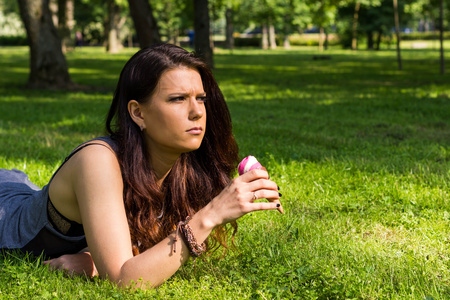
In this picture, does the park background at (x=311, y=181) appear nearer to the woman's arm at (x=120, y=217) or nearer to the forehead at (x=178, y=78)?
the woman's arm at (x=120, y=217)

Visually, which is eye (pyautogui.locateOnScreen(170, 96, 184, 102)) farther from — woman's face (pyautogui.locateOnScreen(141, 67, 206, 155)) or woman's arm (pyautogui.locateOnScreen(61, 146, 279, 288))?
woman's arm (pyautogui.locateOnScreen(61, 146, 279, 288))

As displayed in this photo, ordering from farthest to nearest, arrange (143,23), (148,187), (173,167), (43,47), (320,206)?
1. (143,23)
2. (43,47)
3. (320,206)
4. (173,167)
5. (148,187)

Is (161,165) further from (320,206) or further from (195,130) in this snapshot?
(320,206)

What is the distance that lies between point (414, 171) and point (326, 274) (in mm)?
2795

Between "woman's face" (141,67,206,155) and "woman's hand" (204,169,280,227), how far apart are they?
362mm

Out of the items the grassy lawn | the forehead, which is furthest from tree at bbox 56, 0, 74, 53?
the forehead

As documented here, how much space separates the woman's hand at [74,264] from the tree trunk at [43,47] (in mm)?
11775

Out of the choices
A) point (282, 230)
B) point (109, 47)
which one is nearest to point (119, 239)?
point (282, 230)

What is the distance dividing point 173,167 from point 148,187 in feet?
0.93

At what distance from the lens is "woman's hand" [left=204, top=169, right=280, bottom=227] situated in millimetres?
2602

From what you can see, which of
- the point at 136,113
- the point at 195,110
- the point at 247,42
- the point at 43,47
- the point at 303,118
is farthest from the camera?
the point at 247,42

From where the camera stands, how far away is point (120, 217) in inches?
107

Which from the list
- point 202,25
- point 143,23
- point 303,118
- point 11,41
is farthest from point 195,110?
point 11,41

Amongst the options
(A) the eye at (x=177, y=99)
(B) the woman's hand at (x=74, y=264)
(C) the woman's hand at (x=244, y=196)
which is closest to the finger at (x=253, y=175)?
(C) the woman's hand at (x=244, y=196)
